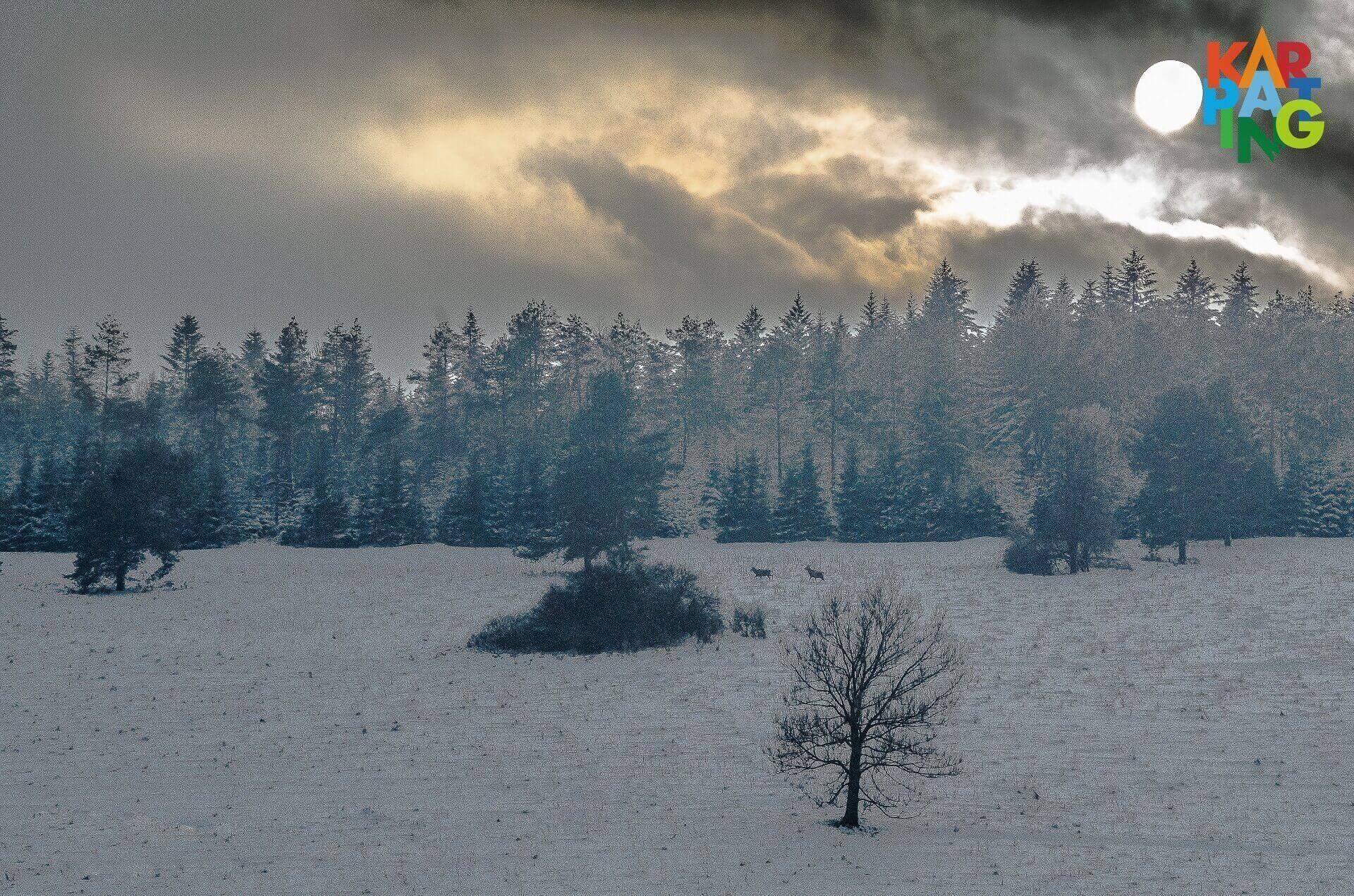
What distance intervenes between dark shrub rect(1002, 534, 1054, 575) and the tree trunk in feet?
108

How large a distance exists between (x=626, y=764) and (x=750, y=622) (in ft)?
44.8

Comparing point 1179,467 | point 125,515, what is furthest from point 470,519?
point 1179,467

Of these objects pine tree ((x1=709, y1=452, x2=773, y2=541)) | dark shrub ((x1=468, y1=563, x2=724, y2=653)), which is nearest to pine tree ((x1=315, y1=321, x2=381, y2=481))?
pine tree ((x1=709, y1=452, x2=773, y2=541))

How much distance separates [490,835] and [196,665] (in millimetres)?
15985

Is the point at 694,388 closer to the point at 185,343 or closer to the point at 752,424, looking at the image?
the point at 752,424

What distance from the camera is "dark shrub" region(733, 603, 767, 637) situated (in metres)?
29.0

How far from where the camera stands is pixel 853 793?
13555 millimetres

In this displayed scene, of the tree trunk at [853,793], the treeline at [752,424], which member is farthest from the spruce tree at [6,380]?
the tree trunk at [853,793]

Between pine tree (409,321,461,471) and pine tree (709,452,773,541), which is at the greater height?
pine tree (409,321,461,471)

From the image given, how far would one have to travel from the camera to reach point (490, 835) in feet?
42.4

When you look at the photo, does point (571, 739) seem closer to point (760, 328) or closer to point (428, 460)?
point (428, 460)

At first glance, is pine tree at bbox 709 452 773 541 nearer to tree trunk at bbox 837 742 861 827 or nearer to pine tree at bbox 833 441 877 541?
pine tree at bbox 833 441 877 541

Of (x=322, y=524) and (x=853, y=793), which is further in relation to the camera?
(x=322, y=524)

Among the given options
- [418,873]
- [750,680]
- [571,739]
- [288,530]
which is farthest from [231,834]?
[288,530]
